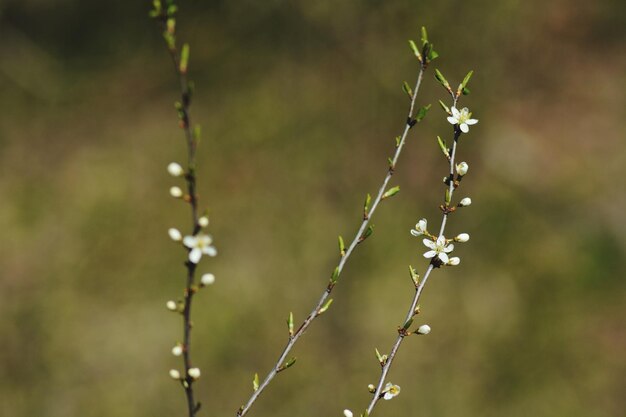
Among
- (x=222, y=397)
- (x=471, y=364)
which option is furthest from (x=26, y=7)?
(x=471, y=364)

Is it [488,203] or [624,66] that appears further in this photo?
[624,66]

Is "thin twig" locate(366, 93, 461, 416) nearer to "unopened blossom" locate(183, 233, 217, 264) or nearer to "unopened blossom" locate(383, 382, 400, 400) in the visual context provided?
"unopened blossom" locate(383, 382, 400, 400)

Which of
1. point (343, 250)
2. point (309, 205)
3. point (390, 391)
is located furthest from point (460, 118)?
point (309, 205)

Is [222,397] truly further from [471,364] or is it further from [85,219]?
[85,219]

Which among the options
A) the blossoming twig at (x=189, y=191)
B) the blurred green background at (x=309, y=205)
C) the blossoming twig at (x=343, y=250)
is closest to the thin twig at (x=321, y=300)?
the blossoming twig at (x=343, y=250)

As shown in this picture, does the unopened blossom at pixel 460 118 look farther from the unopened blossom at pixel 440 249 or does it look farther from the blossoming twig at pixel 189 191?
the blossoming twig at pixel 189 191

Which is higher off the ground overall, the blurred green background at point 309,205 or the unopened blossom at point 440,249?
the blurred green background at point 309,205

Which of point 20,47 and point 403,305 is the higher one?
point 20,47
